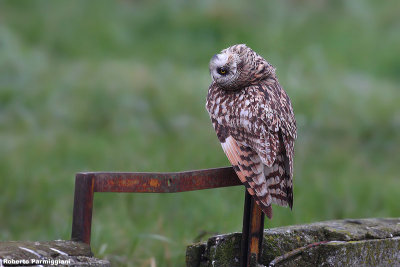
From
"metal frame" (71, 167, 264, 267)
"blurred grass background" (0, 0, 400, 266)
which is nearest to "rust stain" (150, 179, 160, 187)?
"metal frame" (71, 167, 264, 267)

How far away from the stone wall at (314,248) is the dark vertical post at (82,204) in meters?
0.46

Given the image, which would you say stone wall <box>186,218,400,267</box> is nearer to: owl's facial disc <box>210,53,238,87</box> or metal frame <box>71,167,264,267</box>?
metal frame <box>71,167,264,267</box>

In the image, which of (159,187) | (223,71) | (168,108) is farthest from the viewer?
(168,108)

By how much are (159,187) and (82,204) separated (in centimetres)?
26

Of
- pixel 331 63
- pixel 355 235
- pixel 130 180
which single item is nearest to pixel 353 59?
pixel 331 63

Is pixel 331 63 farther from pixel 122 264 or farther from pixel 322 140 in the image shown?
pixel 122 264

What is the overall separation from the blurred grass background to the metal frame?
1.11m

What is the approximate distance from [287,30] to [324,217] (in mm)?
5356

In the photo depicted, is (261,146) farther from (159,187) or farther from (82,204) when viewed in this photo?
(82,204)

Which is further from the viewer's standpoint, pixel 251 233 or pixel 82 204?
pixel 251 233

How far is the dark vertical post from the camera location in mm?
2238

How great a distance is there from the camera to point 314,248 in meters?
2.70

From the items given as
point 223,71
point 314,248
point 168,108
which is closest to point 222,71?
point 223,71

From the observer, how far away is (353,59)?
9422 mm
